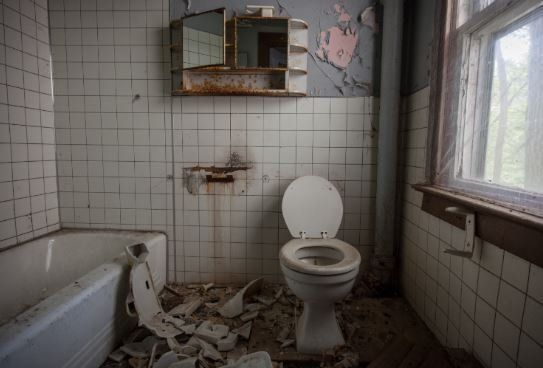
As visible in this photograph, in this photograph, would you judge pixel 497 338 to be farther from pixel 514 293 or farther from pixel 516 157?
pixel 516 157

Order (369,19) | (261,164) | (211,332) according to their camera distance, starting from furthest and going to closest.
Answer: (261,164) < (369,19) < (211,332)

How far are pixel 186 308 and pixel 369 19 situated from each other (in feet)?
8.13

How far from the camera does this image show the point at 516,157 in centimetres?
126

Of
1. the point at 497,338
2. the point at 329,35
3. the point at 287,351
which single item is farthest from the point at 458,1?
the point at 287,351

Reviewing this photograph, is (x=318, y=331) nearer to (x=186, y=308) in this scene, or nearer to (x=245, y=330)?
(x=245, y=330)

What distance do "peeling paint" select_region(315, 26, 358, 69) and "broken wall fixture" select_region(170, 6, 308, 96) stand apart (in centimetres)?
13

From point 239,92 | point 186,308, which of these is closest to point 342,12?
point 239,92

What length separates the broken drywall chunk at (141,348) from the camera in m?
1.70

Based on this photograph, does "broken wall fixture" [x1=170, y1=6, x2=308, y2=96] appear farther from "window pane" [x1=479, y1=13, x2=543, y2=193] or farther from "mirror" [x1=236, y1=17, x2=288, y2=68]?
"window pane" [x1=479, y1=13, x2=543, y2=193]

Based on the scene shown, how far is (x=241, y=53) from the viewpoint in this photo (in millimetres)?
2211

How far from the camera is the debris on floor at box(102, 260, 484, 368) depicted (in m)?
1.65

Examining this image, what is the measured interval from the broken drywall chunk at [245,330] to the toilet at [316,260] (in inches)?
12.2

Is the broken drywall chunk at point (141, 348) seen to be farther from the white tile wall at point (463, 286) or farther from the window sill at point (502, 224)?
the window sill at point (502, 224)

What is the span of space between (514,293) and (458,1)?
150 cm
